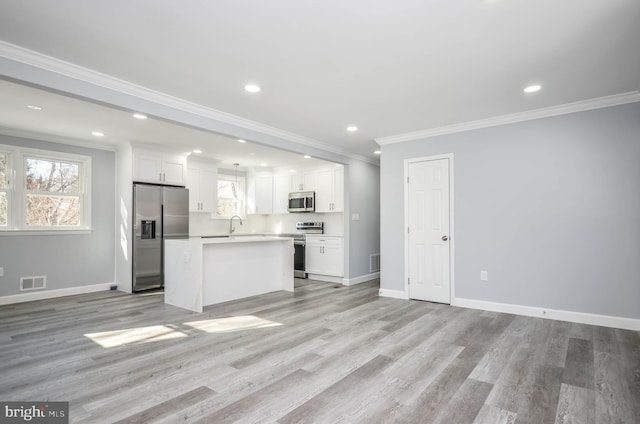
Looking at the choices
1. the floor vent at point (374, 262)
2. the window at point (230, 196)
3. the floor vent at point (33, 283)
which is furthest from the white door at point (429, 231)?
the floor vent at point (33, 283)

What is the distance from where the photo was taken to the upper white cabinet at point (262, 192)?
8.20 m

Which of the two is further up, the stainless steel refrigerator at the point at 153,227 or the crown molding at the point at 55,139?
the crown molding at the point at 55,139

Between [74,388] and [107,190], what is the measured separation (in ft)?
14.3

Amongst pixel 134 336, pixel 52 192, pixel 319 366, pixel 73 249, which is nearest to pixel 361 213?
pixel 319 366

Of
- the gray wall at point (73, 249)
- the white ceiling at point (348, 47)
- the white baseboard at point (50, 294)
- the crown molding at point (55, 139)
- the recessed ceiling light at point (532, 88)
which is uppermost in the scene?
the white ceiling at point (348, 47)

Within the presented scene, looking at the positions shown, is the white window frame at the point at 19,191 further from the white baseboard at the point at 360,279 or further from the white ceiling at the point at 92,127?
the white baseboard at the point at 360,279

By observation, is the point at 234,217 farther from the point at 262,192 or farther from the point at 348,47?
the point at 348,47

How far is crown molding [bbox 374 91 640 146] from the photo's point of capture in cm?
378

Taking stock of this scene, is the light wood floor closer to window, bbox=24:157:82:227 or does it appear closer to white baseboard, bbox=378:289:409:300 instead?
white baseboard, bbox=378:289:409:300

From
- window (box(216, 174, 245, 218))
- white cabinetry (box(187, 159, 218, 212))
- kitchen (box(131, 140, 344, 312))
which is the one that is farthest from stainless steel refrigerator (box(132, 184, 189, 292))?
window (box(216, 174, 245, 218))

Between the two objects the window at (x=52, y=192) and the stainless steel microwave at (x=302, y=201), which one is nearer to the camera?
the window at (x=52, y=192)

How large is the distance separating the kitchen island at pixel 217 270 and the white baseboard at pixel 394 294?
1.53 m

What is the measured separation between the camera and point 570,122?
4078mm

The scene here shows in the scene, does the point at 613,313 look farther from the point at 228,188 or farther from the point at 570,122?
the point at 228,188
